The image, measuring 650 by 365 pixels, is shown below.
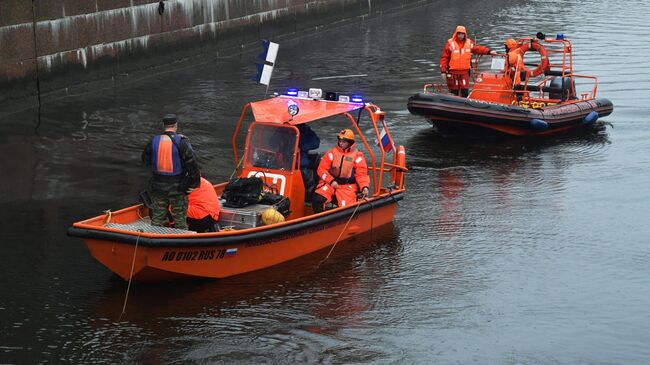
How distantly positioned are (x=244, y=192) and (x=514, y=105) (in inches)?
309

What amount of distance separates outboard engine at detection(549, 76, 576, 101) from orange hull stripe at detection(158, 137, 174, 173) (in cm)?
1027

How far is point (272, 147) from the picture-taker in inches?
457

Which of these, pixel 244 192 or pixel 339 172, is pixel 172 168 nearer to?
pixel 244 192

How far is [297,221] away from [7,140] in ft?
25.1

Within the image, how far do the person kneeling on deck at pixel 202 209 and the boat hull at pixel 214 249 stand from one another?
0.42 m

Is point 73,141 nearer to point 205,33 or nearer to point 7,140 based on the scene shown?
point 7,140

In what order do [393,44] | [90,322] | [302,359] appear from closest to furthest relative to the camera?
1. [302,359]
2. [90,322]
3. [393,44]

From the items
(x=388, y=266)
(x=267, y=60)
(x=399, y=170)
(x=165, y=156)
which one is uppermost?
(x=267, y=60)

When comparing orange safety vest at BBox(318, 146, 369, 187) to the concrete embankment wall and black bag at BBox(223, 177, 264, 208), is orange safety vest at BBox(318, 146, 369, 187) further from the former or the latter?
the concrete embankment wall

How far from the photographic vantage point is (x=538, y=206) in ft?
45.5

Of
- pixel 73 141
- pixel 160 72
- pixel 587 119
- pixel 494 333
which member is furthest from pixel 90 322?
pixel 160 72

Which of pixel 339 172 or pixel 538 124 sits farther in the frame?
pixel 538 124

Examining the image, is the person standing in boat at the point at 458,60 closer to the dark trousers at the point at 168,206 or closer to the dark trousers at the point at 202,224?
the dark trousers at the point at 202,224

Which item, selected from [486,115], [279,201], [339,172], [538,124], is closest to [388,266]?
[339,172]
